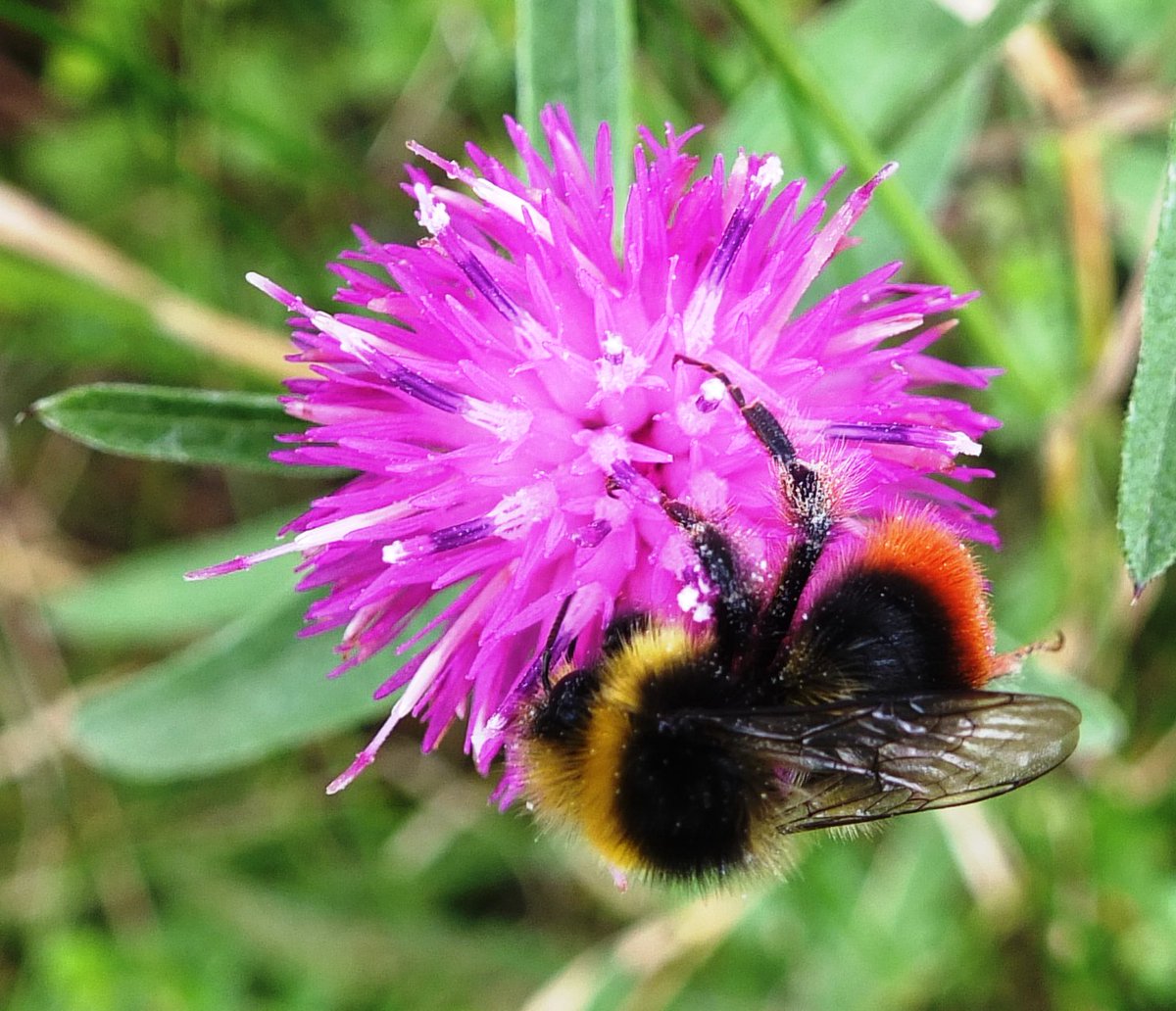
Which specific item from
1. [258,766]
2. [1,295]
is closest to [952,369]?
[1,295]

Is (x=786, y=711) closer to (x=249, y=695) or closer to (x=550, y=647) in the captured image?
(x=550, y=647)

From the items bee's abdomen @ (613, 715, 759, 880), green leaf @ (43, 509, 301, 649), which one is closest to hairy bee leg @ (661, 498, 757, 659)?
bee's abdomen @ (613, 715, 759, 880)

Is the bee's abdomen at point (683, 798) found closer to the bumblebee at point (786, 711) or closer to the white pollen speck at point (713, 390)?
the bumblebee at point (786, 711)

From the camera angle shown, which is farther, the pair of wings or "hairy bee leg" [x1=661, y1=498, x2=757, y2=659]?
"hairy bee leg" [x1=661, y1=498, x2=757, y2=659]

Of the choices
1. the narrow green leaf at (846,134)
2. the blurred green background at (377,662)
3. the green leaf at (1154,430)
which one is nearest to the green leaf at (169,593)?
the blurred green background at (377,662)

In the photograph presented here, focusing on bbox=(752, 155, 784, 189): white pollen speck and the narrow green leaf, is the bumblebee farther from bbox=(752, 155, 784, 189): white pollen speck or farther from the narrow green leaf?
the narrow green leaf

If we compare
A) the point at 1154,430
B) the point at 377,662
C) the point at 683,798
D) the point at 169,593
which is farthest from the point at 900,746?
the point at 169,593
